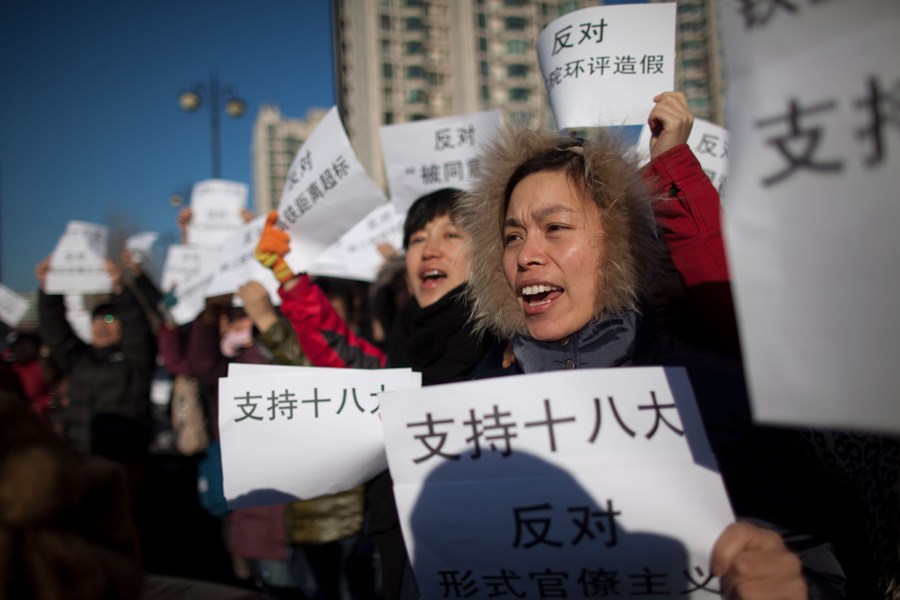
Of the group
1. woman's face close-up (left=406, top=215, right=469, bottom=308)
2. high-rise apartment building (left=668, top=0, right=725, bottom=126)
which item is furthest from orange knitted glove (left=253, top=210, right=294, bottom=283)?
high-rise apartment building (left=668, top=0, right=725, bottom=126)

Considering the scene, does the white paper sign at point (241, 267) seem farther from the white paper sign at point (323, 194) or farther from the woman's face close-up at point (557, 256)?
the woman's face close-up at point (557, 256)

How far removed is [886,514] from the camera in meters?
1.20

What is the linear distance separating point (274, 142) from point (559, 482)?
10356 cm

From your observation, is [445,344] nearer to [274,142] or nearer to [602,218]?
[602,218]

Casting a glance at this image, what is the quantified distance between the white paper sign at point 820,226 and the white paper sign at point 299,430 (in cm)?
103

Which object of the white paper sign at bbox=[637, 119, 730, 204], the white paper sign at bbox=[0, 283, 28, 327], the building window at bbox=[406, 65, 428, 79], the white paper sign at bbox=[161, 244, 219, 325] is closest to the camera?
the white paper sign at bbox=[637, 119, 730, 204]

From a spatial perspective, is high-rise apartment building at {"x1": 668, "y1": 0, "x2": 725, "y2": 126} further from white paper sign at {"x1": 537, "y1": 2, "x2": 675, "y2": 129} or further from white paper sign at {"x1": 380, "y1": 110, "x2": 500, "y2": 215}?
white paper sign at {"x1": 537, "y1": 2, "x2": 675, "y2": 129}

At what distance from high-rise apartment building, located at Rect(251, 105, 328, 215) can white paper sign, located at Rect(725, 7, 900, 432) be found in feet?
320

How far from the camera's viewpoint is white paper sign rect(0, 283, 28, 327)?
6.34m

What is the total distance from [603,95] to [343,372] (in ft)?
5.45

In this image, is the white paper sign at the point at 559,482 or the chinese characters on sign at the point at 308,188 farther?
the chinese characters on sign at the point at 308,188

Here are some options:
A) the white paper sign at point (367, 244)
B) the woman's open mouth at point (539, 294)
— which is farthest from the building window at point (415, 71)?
the woman's open mouth at point (539, 294)

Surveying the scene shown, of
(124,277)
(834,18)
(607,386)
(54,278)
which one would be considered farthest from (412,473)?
(54,278)

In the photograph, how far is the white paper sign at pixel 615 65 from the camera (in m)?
2.30
